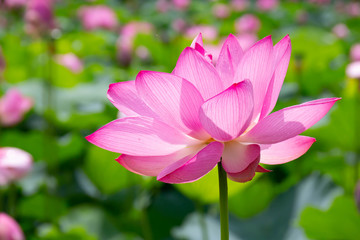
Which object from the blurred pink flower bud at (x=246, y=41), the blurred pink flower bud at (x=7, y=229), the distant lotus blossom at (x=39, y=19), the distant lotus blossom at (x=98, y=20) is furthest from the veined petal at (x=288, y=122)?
the distant lotus blossom at (x=98, y=20)

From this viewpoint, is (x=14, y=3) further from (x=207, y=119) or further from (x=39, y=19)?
(x=207, y=119)

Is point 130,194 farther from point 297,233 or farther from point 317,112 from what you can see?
point 317,112

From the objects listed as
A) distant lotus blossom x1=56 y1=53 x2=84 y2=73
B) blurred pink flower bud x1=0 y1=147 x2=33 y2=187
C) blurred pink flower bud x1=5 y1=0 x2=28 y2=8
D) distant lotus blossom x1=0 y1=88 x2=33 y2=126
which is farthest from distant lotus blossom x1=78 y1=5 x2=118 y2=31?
blurred pink flower bud x1=0 y1=147 x2=33 y2=187

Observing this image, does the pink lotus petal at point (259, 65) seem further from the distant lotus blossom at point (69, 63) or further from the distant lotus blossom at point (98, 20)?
the distant lotus blossom at point (98, 20)

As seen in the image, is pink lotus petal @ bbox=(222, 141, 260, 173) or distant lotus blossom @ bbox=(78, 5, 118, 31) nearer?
pink lotus petal @ bbox=(222, 141, 260, 173)

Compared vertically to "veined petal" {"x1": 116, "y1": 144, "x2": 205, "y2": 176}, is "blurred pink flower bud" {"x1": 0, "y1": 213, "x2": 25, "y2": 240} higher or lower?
lower

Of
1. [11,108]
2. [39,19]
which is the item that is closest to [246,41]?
[39,19]

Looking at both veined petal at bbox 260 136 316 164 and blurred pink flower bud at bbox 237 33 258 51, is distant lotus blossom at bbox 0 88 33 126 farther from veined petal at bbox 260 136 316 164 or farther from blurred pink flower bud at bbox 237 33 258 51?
veined petal at bbox 260 136 316 164
